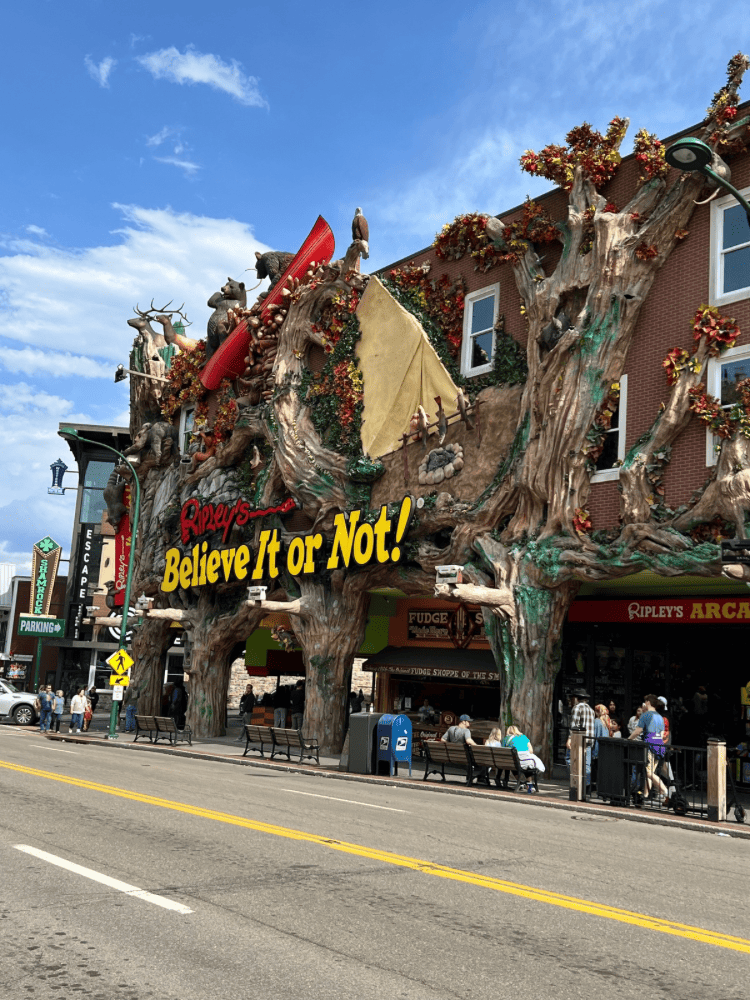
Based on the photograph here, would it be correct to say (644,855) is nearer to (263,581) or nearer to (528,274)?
(528,274)

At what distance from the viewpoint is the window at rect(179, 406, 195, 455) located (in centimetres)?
3994

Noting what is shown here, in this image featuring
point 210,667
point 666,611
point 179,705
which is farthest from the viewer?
point 179,705

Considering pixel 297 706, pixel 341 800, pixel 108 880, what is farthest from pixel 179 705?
pixel 108 880

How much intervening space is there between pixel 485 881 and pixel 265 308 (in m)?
28.1

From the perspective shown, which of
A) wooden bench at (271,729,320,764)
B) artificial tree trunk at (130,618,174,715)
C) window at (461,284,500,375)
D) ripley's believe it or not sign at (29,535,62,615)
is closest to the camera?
wooden bench at (271,729,320,764)

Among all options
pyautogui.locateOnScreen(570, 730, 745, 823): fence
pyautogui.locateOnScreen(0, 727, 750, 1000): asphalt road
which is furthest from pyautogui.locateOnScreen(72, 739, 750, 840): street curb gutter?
pyautogui.locateOnScreen(0, 727, 750, 1000): asphalt road

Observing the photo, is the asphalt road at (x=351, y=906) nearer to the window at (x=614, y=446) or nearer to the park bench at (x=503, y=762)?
the park bench at (x=503, y=762)

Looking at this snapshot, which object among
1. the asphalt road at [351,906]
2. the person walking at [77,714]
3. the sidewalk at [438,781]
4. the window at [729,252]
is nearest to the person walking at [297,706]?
the sidewalk at [438,781]

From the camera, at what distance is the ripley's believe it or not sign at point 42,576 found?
188 ft

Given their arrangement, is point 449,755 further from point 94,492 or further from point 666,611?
point 94,492

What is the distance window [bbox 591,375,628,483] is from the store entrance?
5.18 metres

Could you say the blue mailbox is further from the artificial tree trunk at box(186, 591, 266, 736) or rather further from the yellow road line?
the artificial tree trunk at box(186, 591, 266, 736)

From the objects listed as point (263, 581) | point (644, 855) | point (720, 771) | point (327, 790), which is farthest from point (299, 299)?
point (644, 855)

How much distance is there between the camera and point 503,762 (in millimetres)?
19344
